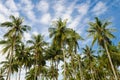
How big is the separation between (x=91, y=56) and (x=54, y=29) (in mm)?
20492

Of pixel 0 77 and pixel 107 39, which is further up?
pixel 107 39

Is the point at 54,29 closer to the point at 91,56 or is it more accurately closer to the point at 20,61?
the point at 20,61

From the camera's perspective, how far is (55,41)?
3891 centimetres

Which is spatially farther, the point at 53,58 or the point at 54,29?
the point at 53,58

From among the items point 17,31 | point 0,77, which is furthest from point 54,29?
point 0,77

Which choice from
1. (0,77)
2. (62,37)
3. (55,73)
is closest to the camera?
(62,37)

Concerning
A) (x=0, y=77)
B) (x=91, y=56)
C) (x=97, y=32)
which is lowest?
(x=0, y=77)

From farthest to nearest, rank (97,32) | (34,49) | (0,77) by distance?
1. (0,77)
2. (34,49)
3. (97,32)

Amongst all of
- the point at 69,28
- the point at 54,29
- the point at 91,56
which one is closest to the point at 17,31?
the point at 54,29

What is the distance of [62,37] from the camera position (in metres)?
37.4

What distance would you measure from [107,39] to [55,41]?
11.2 m

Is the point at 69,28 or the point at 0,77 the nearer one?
the point at 69,28

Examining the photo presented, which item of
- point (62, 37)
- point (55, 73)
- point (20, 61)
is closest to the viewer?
point (62, 37)

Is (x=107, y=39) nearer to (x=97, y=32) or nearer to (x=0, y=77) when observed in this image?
(x=97, y=32)
